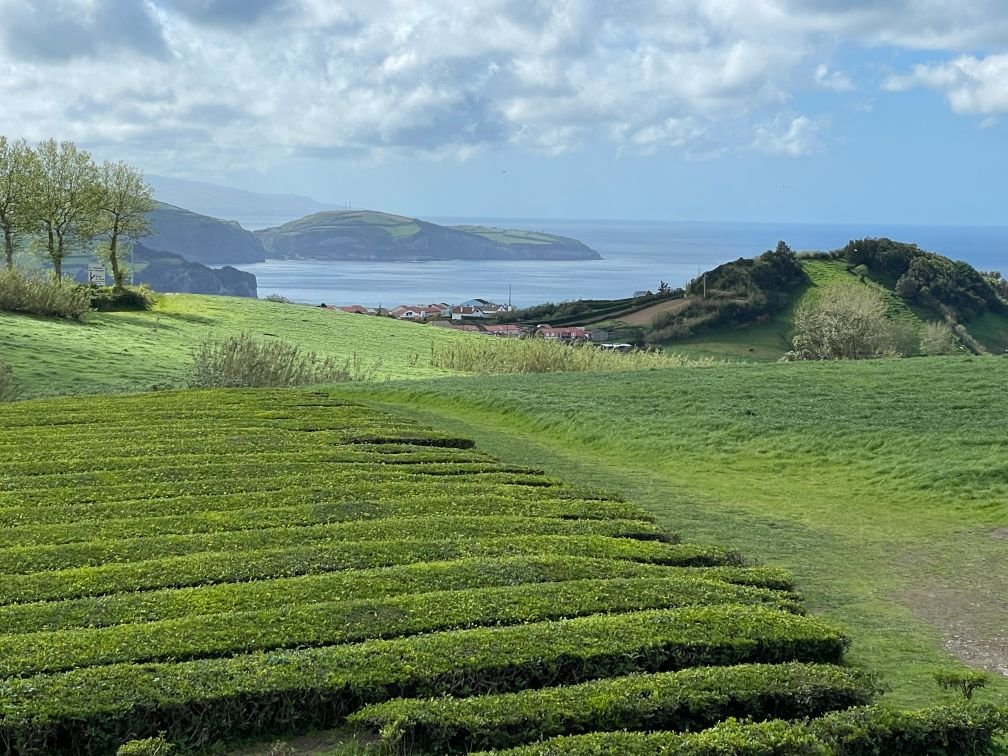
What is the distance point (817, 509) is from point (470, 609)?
689cm

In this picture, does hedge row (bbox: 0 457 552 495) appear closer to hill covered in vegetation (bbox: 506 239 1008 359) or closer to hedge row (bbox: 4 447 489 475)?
hedge row (bbox: 4 447 489 475)

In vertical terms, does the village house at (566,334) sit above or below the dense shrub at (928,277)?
below

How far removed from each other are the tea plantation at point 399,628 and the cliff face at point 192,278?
13186 centimetres

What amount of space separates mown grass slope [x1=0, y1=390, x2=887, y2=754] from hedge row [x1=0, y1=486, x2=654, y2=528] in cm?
4

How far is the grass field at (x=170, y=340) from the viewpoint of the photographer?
25.5 metres

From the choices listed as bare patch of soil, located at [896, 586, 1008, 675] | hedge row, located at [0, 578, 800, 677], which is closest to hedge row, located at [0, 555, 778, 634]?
hedge row, located at [0, 578, 800, 677]

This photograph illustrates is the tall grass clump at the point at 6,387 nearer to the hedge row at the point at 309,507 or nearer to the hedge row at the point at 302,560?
the hedge row at the point at 309,507

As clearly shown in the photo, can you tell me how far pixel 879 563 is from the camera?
33.6ft

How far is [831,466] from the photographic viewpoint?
49.0 ft

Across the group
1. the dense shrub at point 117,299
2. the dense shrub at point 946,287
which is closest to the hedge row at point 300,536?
the dense shrub at point 117,299

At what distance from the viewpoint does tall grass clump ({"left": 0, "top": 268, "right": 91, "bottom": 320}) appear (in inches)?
1500

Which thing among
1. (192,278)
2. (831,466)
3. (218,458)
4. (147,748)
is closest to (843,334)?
(831,466)

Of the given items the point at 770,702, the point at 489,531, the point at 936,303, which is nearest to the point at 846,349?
the point at 936,303

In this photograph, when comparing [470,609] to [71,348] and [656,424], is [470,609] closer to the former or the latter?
[656,424]
